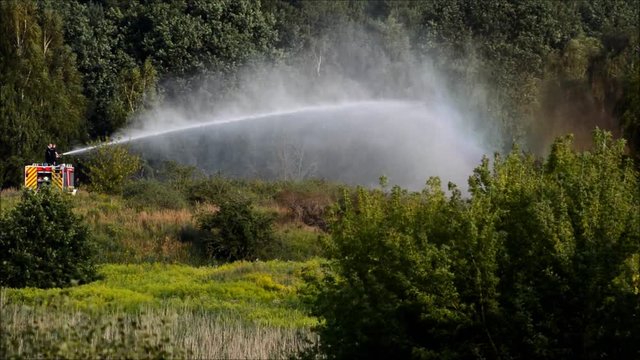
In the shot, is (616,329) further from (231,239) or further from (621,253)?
(231,239)

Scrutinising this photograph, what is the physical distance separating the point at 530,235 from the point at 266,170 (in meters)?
46.1

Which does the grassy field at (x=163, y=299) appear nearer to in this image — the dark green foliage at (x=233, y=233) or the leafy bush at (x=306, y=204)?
the leafy bush at (x=306, y=204)

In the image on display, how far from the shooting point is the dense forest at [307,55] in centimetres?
4634

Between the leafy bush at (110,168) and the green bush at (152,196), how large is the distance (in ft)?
7.21

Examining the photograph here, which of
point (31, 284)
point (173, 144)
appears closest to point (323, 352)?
point (31, 284)

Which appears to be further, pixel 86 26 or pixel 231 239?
pixel 86 26

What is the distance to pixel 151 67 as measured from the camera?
57.6m

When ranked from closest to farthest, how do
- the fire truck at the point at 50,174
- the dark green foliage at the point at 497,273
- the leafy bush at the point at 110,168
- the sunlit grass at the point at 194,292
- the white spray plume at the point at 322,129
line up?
the dark green foliage at the point at 497,273 → the sunlit grass at the point at 194,292 → the fire truck at the point at 50,174 → the leafy bush at the point at 110,168 → the white spray plume at the point at 322,129

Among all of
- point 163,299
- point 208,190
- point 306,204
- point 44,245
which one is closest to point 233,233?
A: point 306,204

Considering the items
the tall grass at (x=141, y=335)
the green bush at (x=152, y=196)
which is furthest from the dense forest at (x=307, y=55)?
the tall grass at (x=141, y=335)

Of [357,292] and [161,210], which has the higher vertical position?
[161,210]

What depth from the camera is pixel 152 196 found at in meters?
33.9

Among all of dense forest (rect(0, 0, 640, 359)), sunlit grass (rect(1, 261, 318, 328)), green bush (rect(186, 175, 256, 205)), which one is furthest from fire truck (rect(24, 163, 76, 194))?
sunlit grass (rect(1, 261, 318, 328))

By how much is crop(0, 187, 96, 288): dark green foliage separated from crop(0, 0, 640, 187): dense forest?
23729mm
